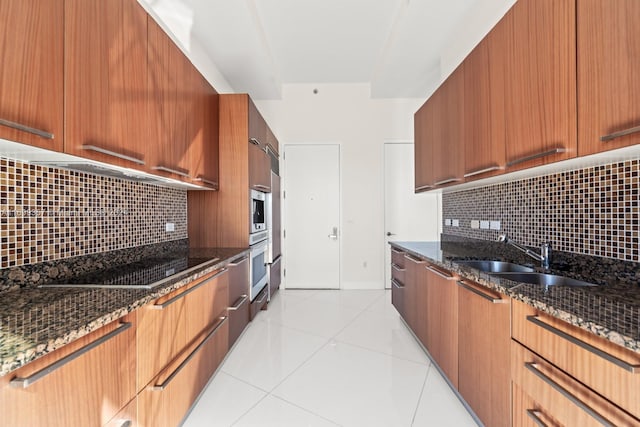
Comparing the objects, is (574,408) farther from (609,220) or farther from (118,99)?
(118,99)

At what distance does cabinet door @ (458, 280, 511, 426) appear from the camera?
117cm

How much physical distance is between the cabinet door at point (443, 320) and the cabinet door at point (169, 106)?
6.18 feet

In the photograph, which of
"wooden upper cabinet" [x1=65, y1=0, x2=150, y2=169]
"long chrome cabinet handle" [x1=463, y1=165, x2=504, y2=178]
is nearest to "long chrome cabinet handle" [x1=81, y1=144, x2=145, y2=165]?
"wooden upper cabinet" [x1=65, y1=0, x2=150, y2=169]

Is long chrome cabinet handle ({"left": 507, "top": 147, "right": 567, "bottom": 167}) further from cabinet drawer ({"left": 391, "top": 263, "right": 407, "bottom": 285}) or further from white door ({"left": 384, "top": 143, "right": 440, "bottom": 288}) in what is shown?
white door ({"left": 384, "top": 143, "right": 440, "bottom": 288})

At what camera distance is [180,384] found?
53.0 inches

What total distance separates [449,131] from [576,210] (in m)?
1.02

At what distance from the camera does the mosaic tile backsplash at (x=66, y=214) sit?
1159 mm

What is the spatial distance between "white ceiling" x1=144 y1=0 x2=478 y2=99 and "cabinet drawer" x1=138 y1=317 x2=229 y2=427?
260cm

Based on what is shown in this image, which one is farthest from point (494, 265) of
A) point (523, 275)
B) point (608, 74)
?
point (608, 74)

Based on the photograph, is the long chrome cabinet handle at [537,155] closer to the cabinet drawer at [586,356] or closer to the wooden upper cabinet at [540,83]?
the wooden upper cabinet at [540,83]

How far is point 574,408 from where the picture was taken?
2.70ft

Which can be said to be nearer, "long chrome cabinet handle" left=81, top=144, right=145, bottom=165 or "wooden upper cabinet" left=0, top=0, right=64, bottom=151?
"wooden upper cabinet" left=0, top=0, right=64, bottom=151

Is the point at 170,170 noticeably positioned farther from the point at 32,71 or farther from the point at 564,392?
the point at 564,392

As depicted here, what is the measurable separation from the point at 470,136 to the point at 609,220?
89 cm
